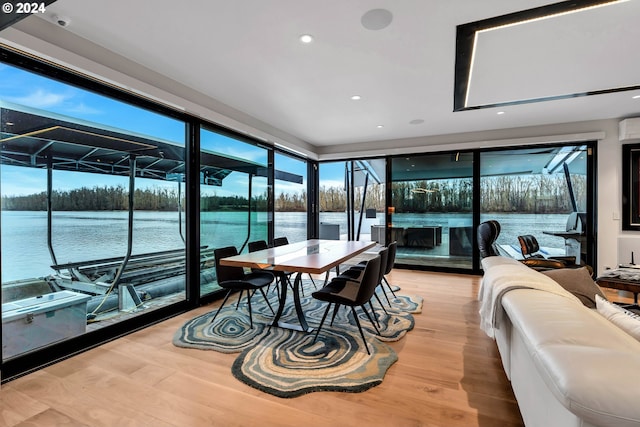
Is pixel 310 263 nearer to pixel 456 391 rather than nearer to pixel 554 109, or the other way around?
pixel 456 391

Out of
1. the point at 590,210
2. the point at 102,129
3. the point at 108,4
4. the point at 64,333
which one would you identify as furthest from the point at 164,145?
the point at 590,210

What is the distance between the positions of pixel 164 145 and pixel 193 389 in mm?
2646

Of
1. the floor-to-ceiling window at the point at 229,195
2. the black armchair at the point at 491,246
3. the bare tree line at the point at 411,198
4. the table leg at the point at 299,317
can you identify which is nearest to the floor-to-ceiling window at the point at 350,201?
the bare tree line at the point at 411,198

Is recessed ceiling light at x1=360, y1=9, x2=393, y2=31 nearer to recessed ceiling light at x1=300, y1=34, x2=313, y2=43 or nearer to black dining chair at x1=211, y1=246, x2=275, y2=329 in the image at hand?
recessed ceiling light at x1=300, y1=34, x2=313, y2=43

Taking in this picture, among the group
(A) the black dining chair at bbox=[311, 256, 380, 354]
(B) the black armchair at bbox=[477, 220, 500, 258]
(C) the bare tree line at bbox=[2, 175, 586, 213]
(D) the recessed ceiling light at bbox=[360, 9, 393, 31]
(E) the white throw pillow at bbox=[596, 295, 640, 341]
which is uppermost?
(D) the recessed ceiling light at bbox=[360, 9, 393, 31]

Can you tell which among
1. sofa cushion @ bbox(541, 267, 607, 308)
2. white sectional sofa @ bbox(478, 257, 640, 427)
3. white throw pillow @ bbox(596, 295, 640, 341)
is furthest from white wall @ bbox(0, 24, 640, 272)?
white throw pillow @ bbox(596, 295, 640, 341)

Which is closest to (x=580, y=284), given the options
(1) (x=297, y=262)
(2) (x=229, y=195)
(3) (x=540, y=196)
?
(1) (x=297, y=262)

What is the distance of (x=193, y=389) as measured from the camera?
81.0 inches

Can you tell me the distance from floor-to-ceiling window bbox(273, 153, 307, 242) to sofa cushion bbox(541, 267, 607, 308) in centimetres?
417

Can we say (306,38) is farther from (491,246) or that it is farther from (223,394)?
(491,246)

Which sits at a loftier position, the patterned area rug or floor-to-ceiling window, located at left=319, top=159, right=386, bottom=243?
floor-to-ceiling window, located at left=319, top=159, right=386, bottom=243

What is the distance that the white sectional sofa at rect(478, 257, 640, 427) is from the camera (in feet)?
2.73

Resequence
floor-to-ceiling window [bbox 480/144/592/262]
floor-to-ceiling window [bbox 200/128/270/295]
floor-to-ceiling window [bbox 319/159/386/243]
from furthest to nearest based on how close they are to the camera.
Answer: floor-to-ceiling window [bbox 319/159/386/243] < floor-to-ceiling window [bbox 480/144/592/262] < floor-to-ceiling window [bbox 200/128/270/295]

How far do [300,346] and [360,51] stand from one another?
8.69 ft
